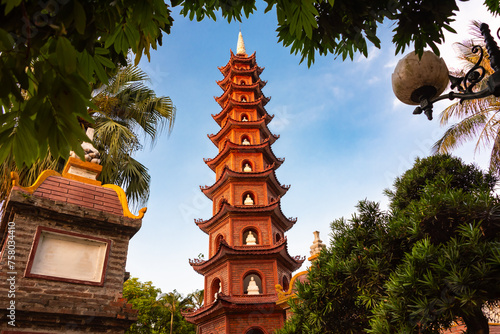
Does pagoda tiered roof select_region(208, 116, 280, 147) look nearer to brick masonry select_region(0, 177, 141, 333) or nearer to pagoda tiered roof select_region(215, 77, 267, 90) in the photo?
pagoda tiered roof select_region(215, 77, 267, 90)

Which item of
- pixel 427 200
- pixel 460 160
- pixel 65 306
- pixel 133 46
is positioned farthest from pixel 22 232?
pixel 460 160

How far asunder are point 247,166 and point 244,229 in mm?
3976

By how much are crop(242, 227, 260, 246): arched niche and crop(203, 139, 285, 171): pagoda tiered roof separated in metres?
4.62

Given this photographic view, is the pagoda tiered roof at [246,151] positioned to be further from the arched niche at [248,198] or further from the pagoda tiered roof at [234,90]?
the pagoda tiered roof at [234,90]

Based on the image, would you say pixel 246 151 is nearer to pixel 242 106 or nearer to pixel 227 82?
pixel 242 106

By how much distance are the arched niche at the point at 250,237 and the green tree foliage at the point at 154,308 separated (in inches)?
438

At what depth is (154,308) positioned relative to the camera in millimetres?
26562

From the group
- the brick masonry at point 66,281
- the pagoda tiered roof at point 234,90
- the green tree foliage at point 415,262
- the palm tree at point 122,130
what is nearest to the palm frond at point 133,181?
the palm tree at point 122,130

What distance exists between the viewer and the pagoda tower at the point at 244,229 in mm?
16047

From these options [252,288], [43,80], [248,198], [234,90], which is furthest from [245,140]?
[43,80]

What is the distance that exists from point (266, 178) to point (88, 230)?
1411cm

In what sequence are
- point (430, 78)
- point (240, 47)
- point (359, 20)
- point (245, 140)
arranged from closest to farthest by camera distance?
point (359, 20) < point (430, 78) < point (245, 140) < point (240, 47)

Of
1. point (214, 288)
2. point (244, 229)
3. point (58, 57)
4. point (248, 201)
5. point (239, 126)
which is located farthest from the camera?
point (239, 126)

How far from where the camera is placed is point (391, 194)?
4.61 meters
